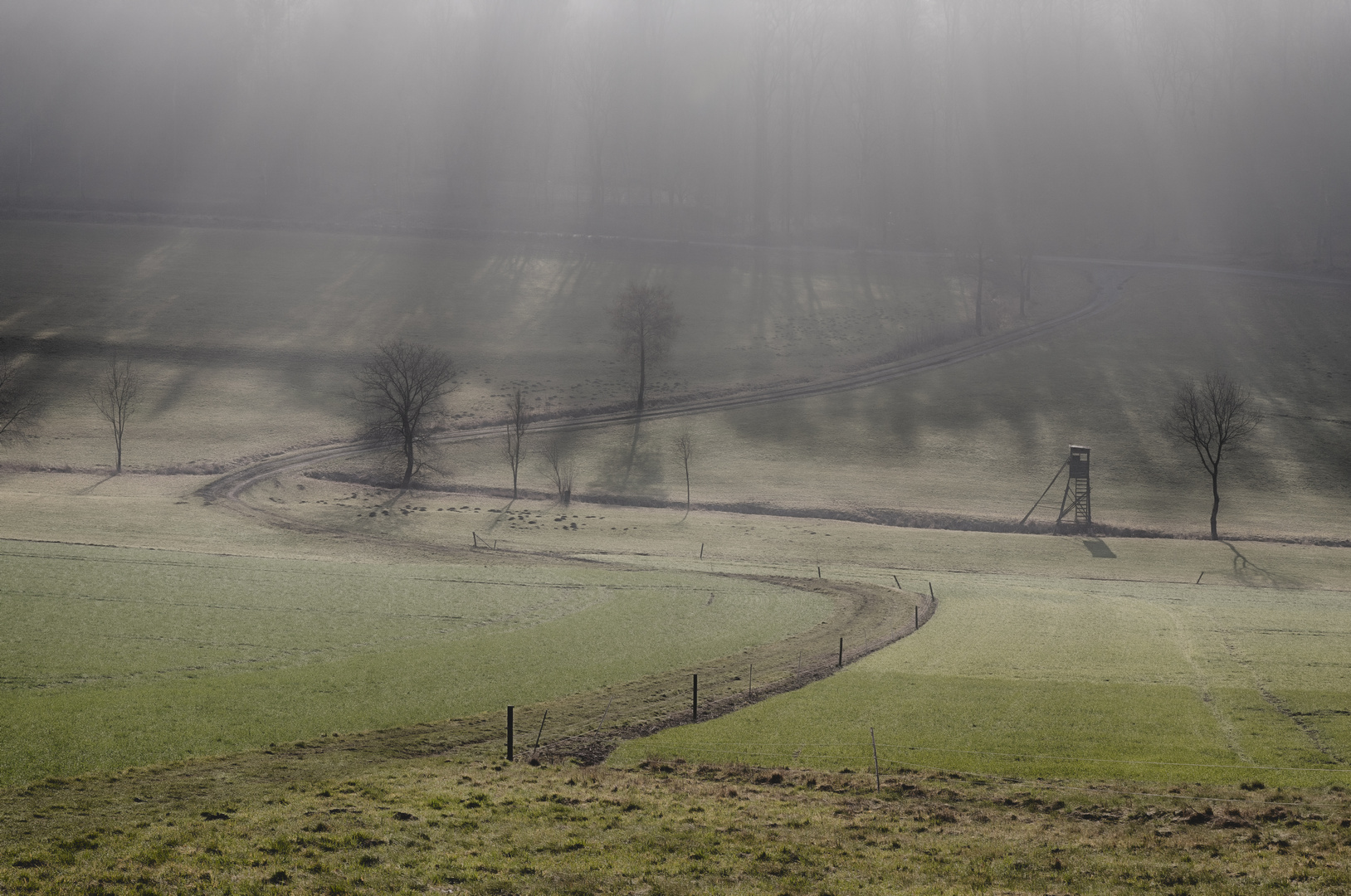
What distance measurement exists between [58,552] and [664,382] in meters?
52.2

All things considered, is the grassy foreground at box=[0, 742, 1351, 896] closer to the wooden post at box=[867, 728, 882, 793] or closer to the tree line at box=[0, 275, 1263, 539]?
the wooden post at box=[867, 728, 882, 793]

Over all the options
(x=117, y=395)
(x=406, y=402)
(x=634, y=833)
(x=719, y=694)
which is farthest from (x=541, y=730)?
(x=117, y=395)

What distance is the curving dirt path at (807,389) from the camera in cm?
5859

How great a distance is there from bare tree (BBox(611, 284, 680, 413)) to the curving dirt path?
5.99 m

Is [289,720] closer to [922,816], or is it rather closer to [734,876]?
[734,876]

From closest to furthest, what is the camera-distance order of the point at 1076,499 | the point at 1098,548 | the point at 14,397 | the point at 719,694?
the point at 719,694
the point at 1098,548
the point at 1076,499
the point at 14,397

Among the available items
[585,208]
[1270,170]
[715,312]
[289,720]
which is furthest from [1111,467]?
[1270,170]

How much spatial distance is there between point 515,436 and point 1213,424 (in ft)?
169

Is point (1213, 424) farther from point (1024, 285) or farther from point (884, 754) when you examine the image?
point (884, 754)

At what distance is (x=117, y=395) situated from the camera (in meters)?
70.3

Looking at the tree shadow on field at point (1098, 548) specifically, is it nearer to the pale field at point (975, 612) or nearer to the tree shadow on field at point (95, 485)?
the pale field at point (975, 612)

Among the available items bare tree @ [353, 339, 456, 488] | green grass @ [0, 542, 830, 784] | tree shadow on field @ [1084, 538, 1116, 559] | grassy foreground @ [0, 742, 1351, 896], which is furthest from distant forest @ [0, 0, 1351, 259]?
grassy foreground @ [0, 742, 1351, 896]

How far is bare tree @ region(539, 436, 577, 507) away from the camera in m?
61.2

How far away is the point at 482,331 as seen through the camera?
92000 mm
